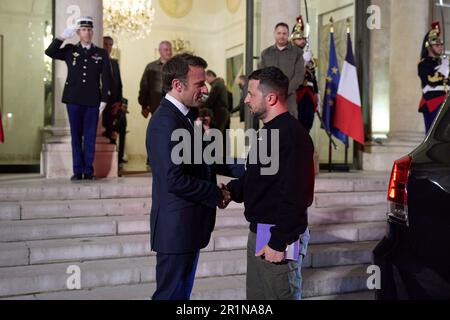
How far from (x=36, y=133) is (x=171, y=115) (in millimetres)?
7646

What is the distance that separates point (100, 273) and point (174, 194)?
7.59 ft

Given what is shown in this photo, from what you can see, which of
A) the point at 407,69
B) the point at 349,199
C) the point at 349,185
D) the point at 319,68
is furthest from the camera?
the point at 319,68

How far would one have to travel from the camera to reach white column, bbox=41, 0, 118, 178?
8.44 m

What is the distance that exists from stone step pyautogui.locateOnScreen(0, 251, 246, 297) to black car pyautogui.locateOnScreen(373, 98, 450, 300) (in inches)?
102

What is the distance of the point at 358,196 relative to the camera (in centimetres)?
790

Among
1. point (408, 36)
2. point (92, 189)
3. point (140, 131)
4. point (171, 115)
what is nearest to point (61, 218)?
point (92, 189)

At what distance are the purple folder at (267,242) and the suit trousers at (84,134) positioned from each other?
Result: 522cm

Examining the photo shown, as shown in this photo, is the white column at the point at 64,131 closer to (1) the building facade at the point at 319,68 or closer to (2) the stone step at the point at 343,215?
(1) the building facade at the point at 319,68

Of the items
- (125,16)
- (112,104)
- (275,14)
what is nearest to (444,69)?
(275,14)

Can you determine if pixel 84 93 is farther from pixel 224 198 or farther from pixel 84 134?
pixel 224 198

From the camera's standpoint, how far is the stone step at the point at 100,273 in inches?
193

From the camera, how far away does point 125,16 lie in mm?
14820

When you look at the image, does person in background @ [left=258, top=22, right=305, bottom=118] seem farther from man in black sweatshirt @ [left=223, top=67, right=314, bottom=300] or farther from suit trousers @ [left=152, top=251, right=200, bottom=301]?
suit trousers @ [left=152, top=251, right=200, bottom=301]

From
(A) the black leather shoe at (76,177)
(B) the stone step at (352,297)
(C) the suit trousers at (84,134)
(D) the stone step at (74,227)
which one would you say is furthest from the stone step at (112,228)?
(C) the suit trousers at (84,134)
